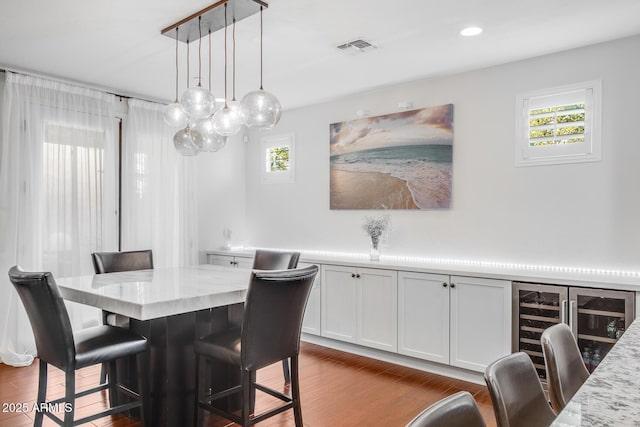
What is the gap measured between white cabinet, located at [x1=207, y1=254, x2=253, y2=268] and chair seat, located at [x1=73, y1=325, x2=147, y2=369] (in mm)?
2373

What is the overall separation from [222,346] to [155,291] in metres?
0.50

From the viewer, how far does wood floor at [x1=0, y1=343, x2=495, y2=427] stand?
9.37 ft

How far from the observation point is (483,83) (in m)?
3.98

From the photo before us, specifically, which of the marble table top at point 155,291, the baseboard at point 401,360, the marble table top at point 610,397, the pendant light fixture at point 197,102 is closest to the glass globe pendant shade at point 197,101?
the pendant light fixture at point 197,102

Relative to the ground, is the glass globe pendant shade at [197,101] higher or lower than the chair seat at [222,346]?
higher

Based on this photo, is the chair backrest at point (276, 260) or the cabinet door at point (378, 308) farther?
the cabinet door at point (378, 308)

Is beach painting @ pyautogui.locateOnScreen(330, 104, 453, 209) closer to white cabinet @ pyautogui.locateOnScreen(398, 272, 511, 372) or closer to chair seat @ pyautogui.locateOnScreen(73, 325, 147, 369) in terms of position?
white cabinet @ pyautogui.locateOnScreen(398, 272, 511, 372)

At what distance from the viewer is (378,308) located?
4.02 metres

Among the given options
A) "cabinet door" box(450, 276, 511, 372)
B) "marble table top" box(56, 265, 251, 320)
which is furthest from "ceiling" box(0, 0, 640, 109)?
"cabinet door" box(450, 276, 511, 372)

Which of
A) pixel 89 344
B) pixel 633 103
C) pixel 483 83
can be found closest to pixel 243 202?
pixel 483 83

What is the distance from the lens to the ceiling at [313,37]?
282 centimetres

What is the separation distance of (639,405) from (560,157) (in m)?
3.18

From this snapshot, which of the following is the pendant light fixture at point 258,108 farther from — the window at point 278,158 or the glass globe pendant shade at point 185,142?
the window at point 278,158

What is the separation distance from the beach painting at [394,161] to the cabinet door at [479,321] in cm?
96
